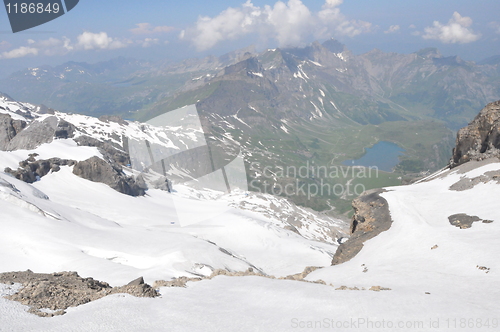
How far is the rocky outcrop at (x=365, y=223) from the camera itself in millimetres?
38594

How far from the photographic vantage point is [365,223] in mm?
41750

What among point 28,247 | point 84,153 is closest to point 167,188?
point 84,153

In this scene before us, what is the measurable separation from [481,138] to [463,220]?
28230 millimetres

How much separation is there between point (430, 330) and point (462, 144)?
2122 inches

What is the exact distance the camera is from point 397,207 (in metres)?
41.0

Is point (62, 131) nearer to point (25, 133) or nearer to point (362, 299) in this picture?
point (25, 133)

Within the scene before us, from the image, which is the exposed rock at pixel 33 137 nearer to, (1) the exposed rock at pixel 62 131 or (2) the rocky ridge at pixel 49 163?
(2) the rocky ridge at pixel 49 163

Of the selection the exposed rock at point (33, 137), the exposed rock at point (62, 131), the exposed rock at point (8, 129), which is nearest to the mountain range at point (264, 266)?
the exposed rock at point (33, 137)

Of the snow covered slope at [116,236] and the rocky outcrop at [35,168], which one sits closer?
the snow covered slope at [116,236]

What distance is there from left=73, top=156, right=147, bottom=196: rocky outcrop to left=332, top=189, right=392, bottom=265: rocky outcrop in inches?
2793

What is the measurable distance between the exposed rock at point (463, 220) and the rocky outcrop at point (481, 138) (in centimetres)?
2102

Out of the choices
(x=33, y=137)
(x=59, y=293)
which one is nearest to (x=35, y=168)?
(x=33, y=137)

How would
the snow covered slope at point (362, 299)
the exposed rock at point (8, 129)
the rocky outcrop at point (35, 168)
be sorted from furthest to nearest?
the exposed rock at point (8, 129) → the rocky outcrop at point (35, 168) → the snow covered slope at point (362, 299)

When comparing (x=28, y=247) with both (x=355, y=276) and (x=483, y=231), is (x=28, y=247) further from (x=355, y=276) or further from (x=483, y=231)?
(x=483, y=231)
